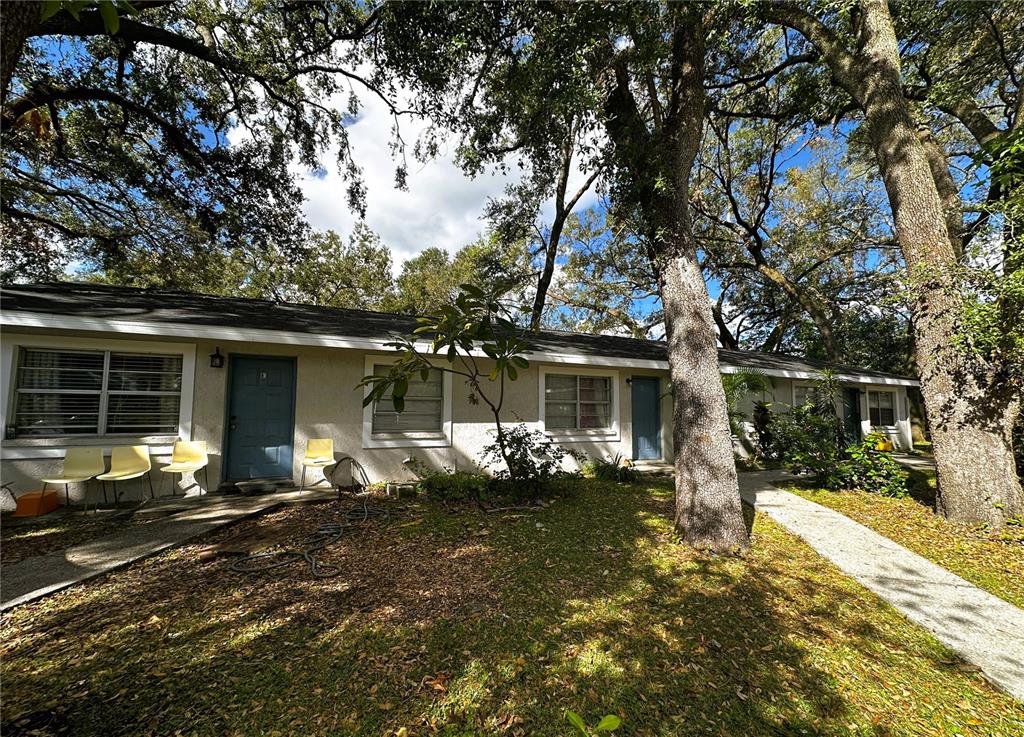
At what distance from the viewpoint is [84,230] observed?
1082cm

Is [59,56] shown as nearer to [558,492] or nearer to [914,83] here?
[558,492]

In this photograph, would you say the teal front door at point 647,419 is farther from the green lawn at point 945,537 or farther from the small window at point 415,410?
the small window at point 415,410

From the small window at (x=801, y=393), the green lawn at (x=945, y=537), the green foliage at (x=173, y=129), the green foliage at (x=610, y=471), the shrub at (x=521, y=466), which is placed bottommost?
the green lawn at (x=945, y=537)

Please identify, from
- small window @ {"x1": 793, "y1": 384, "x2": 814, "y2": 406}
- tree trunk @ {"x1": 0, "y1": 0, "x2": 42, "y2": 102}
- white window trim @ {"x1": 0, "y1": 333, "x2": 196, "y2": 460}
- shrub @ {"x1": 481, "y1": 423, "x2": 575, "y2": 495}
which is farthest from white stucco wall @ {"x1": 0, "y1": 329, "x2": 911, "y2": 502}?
small window @ {"x1": 793, "y1": 384, "x2": 814, "y2": 406}

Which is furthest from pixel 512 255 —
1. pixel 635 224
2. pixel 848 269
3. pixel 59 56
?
pixel 848 269

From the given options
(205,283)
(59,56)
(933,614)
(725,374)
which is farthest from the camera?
(205,283)

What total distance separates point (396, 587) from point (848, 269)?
66.7 feet

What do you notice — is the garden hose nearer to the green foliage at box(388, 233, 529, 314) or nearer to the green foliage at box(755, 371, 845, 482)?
the green foliage at box(755, 371, 845, 482)

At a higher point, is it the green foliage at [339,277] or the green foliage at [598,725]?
the green foliage at [339,277]

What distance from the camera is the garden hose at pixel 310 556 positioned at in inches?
151

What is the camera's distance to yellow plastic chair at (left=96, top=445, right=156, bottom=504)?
528 cm

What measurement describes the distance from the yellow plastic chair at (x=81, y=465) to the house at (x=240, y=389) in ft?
0.94

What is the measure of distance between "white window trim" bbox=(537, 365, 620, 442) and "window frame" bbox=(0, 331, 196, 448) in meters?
6.00

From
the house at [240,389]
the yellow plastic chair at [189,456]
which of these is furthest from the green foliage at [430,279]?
the yellow plastic chair at [189,456]
